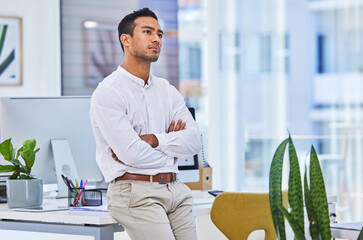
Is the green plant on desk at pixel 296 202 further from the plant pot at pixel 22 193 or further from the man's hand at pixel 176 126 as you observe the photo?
the plant pot at pixel 22 193

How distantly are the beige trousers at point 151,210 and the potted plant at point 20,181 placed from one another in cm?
Result: 44

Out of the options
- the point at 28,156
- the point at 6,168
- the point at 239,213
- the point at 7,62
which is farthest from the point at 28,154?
the point at 7,62

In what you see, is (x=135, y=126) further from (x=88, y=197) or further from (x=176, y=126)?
(x=88, y=197)

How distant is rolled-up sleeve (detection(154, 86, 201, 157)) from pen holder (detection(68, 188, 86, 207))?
47 centimetres

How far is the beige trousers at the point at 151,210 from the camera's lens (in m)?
2.33

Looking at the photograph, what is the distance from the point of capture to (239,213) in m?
2.78

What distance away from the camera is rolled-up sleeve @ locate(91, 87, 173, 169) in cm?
241

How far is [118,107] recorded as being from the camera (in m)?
2.48

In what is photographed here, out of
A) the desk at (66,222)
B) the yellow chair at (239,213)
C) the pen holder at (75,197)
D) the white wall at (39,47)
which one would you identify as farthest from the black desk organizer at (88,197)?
the white wall at (39,47)

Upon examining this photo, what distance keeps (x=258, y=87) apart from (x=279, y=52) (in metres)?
0.36

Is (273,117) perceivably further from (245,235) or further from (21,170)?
(21,170)

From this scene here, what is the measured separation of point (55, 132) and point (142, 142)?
0.83m

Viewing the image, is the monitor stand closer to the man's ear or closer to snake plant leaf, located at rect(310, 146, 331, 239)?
the man's ear

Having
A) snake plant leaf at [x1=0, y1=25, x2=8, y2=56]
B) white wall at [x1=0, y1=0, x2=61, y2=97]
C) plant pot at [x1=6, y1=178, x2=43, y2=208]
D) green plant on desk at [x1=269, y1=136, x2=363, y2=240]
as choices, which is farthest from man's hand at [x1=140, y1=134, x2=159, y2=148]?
snake plant leaf at [x1=0, y1=25, x2=8, y2=56]
